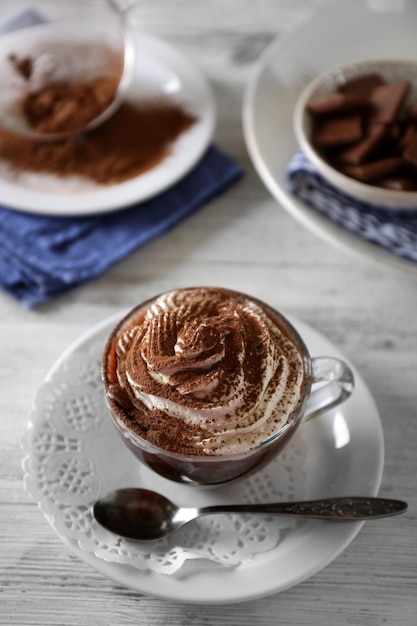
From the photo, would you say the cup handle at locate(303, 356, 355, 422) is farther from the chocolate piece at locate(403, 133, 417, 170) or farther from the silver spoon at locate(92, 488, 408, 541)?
the chocolate piece at locate(403, 133, 417, 170)

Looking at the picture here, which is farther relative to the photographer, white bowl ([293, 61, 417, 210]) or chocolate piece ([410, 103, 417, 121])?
chocolate piece ([410, 103, 417, 121])

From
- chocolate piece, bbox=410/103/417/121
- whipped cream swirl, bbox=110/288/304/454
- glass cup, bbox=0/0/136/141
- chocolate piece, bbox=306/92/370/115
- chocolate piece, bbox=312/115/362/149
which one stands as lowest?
chocolate piece, bbox=410/103/417/121

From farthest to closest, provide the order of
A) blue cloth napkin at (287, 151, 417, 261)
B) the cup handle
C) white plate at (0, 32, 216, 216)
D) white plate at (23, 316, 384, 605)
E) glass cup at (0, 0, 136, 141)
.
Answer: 1. glass cup at (0, 0, 136, 141)
2. white plate at (0, 32, 216, 216)
3. blue cloth napkin at (287, 151, 417, 261)
4. the cup handle
5. white plate at (23, 316, 384, 605)

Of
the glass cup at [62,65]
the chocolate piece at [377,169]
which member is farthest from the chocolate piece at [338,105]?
the glass cup at [62,65]

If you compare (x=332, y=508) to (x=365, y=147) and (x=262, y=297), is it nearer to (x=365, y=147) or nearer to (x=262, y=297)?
(x=262, y=297)

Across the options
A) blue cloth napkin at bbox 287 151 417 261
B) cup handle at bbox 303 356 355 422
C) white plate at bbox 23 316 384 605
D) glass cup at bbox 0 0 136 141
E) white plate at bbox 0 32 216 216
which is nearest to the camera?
white plate at bbox 23 316 384 605

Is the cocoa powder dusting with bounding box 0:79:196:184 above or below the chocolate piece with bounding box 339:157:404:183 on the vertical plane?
above

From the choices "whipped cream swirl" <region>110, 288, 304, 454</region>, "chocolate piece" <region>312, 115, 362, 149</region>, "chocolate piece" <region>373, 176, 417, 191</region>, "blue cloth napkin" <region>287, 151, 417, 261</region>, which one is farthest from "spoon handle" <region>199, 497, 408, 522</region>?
"chocolate piece" <region>312, 115, 362, 149</region>

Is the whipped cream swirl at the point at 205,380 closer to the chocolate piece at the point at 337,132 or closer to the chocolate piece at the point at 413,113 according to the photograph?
the chocolate piece at the point at 337,132
